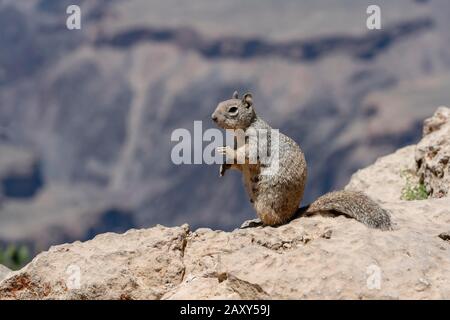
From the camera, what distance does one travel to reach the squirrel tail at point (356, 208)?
938 cm

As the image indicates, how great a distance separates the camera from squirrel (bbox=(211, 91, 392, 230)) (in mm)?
9852

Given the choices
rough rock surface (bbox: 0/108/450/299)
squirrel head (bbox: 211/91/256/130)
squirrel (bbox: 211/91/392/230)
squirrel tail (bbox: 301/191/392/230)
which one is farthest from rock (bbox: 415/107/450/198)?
squirrel head (bbox: 211/91/256/130)

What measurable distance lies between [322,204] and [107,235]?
111 inches

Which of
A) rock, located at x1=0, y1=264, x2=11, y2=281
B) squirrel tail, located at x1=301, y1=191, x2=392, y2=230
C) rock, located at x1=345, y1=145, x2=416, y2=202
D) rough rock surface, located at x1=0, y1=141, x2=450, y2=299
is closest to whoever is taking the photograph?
rough rock surface, located at x1=0, y1=141, x2=450, y2=299

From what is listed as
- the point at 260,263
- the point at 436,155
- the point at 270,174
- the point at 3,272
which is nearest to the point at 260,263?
the point at 260,263

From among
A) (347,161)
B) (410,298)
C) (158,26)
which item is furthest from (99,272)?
(158,26)

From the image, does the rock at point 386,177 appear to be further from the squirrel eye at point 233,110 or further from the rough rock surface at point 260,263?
the squirrel eye at point 233,110

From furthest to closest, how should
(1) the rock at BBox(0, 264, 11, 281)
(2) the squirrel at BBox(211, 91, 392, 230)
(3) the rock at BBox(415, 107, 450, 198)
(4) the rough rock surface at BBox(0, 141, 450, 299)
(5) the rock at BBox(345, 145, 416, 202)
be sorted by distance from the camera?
(5) the rock at BBox(345, 145, 416, 202) < (3) the rock at BBox(415, 107, 450, 198) < (1) the rock at BBox(0, 264, 11, 281) < (2) the squirrel at BBox(211, 91, 392, 230) < (4) the rough rock surface at BBox(0, 141, 450, 299)

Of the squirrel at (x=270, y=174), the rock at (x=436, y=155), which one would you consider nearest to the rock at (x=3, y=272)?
the squirrel at (x=270, y=174)

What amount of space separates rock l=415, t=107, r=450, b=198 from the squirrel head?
4412 millimetres

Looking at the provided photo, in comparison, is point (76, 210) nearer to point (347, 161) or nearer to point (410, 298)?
point (347, 161)

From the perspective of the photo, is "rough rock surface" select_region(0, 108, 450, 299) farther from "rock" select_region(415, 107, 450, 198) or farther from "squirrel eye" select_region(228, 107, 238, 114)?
"rock" select_region(415, 107, 450, 198)

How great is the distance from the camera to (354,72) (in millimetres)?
170750

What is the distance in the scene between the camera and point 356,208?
9.62 metres
